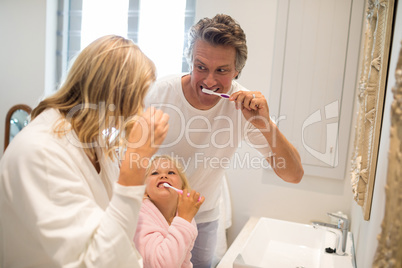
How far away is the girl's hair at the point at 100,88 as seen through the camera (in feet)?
2.73

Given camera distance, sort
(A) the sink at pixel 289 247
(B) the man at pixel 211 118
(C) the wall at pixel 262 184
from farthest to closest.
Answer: (C) the wall at pixel 262 184
(A) the sink at pixel 289 247
(B) the man at pixel 211 118

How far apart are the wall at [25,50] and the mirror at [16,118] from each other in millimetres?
52

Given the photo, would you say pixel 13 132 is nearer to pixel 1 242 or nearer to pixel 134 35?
pixel 134 35

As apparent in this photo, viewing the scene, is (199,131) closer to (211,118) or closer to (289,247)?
(211,118)

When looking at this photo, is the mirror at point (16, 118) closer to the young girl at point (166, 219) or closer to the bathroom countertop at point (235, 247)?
the young girl at point (166, 219)

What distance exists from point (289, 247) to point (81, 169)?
4.31ft

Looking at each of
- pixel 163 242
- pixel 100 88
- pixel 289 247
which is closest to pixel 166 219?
pixel 163 242

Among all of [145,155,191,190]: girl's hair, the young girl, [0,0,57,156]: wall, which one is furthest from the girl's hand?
[0,0,57,156]: wall

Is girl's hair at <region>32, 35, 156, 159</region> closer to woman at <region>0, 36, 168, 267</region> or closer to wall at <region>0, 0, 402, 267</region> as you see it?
woman at <region>0, 36, 168, 267</region>

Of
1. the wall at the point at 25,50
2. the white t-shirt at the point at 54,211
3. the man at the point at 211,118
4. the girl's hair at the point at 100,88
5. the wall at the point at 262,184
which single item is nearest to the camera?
the white t-shirt at the point at 54,211

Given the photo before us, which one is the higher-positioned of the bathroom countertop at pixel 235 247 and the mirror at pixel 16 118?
the mirror at pixel 16 118

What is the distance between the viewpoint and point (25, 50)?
2.58 m

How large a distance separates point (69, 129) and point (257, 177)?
148 centimetres

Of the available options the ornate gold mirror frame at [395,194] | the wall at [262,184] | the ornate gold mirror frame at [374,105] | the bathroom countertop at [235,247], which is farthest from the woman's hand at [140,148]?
the wall at [262,184]
